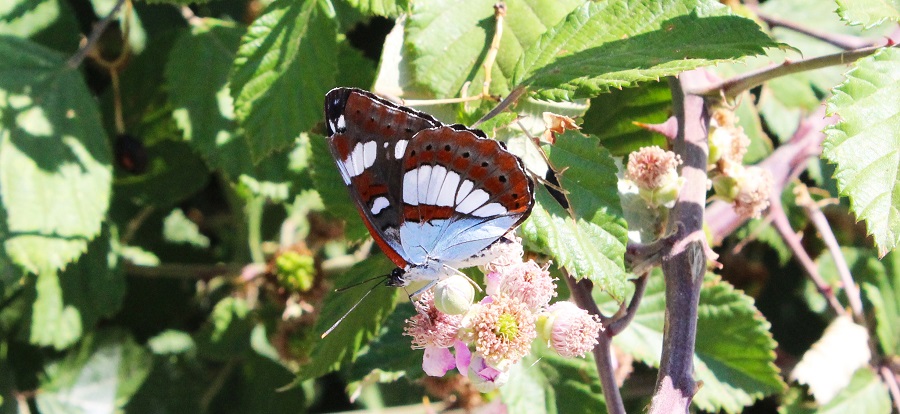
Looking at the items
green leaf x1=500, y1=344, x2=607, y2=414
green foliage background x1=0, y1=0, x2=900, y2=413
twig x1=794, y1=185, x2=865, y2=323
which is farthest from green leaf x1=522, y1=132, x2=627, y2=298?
twig x1=794, y1=185, x2=865, y2=323

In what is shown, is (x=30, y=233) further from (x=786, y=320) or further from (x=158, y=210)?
(x=786, y=320)

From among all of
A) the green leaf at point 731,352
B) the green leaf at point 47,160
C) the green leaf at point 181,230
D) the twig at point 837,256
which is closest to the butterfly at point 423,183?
the green leaf at point 731,352

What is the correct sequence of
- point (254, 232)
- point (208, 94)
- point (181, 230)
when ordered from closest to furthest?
1. point (208, 94)
2. point (254, 232)
3. point (181, 230)

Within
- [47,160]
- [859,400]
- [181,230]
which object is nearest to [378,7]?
[47,160]

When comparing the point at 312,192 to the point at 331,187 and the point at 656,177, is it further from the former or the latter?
the point at 656,177

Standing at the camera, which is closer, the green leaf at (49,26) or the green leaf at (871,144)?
the green leaf at (871,144)

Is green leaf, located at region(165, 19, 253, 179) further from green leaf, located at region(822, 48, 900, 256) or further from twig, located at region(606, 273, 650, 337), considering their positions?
green leaf, located at region(822, 48, 900, 256)

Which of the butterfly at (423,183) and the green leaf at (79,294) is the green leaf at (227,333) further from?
the butterfly at (423,183)
